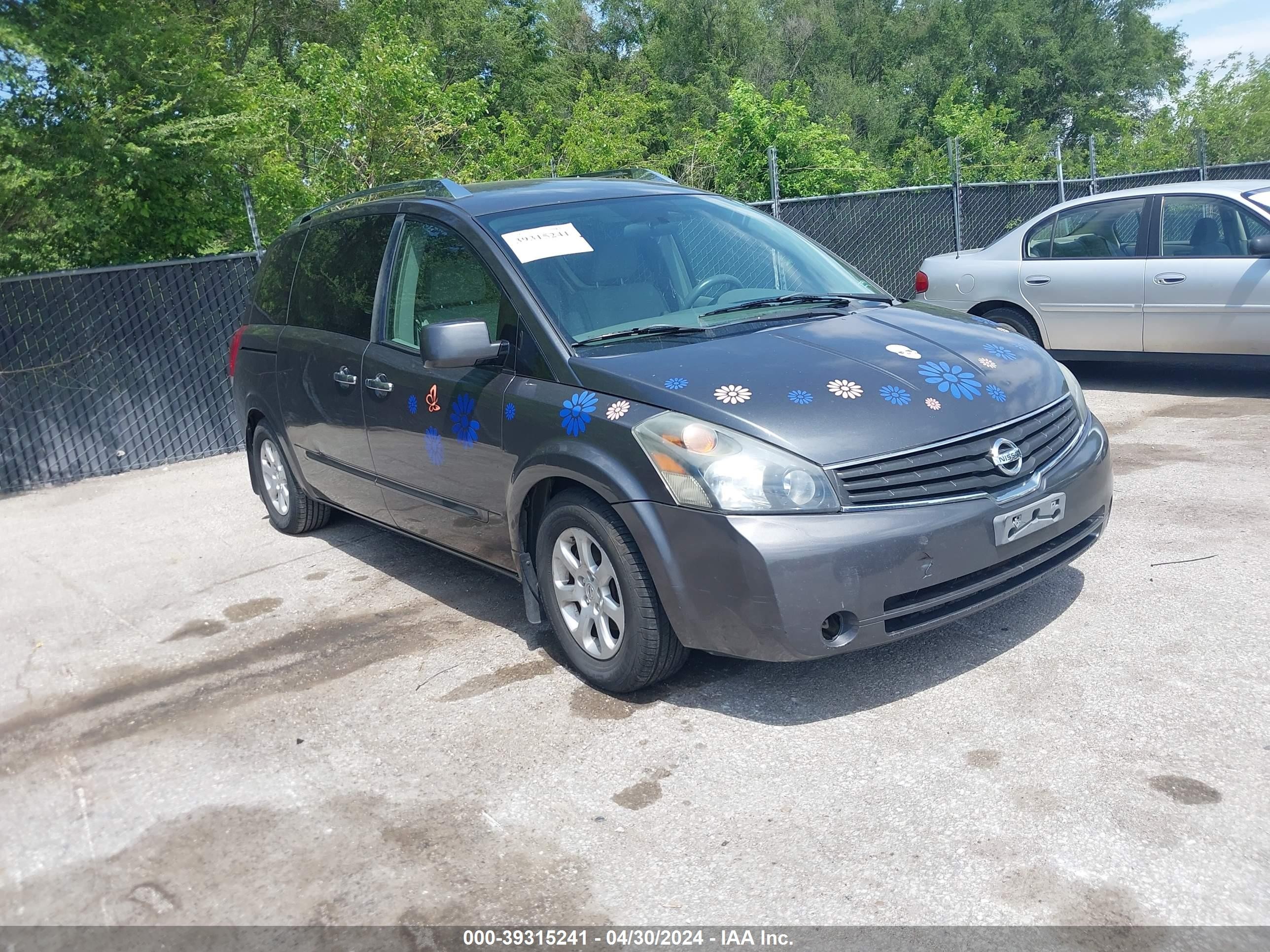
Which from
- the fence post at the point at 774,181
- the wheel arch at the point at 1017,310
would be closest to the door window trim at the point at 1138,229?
the wheel arch at the point at 1017,310

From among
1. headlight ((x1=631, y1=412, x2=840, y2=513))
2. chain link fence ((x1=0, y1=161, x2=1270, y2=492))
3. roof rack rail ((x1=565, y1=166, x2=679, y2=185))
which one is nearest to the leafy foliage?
chain link fence ((x1=0, y1=161, x2=1270, y2=492))

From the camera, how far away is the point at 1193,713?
355 centimetres

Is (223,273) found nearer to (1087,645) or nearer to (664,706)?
(664,706)

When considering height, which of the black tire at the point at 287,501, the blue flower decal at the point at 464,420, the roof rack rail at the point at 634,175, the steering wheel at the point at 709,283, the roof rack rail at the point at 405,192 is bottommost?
the black tire at the point at 287,501

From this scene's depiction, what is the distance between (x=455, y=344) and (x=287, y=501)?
2896 millimetres

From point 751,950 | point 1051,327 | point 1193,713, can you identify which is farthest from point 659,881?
point 1051,327

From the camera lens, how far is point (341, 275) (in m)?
5.60

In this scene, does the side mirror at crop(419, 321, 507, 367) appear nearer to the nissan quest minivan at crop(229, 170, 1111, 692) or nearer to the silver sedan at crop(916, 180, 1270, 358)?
the nissan quest minivan at crop(229, 170, 1111, 692)

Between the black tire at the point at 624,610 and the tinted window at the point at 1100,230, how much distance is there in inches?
251

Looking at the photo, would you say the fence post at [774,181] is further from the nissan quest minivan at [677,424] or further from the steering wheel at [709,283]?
the steering wheel at [709,283]

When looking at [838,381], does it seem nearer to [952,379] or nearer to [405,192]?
[952,379]

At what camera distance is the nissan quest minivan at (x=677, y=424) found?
3557 millimetres

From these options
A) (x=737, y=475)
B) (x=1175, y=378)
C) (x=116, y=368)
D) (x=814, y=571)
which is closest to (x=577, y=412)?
(x=737, y=475)

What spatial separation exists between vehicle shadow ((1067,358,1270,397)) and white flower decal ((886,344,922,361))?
17.2ft
